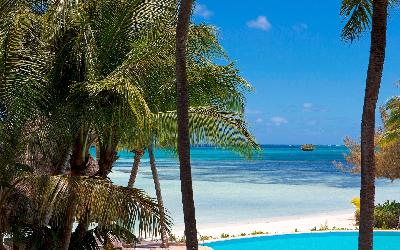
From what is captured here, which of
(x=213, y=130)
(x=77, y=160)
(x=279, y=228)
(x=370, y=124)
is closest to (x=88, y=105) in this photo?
(x=77, y=160)

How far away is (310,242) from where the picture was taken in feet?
69.2

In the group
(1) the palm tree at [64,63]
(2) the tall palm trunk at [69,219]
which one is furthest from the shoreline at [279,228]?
(1) the palm tree at [64,63]

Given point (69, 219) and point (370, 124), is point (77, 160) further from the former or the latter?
point (370, 124)

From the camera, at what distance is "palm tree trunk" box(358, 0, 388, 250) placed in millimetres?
7621

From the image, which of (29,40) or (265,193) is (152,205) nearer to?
(29,40)

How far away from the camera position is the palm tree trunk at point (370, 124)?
25.0ft

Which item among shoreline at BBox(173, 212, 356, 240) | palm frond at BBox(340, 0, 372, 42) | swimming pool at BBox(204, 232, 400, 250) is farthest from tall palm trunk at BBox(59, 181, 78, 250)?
shoreline at BBox(173, 212, 356, 240)

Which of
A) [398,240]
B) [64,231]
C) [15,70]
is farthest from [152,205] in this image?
[398,240]

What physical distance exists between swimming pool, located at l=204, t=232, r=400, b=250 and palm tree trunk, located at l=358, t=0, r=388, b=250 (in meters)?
12.3

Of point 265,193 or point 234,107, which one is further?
point 265,193

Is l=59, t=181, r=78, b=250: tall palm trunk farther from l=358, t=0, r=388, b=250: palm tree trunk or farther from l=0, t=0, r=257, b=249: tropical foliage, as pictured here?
l=358, t=0, r=388, b=250: palm tree trunk

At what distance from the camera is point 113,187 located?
8195mm

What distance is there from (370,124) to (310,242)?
46.0 feet

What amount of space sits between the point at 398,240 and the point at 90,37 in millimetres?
14603
